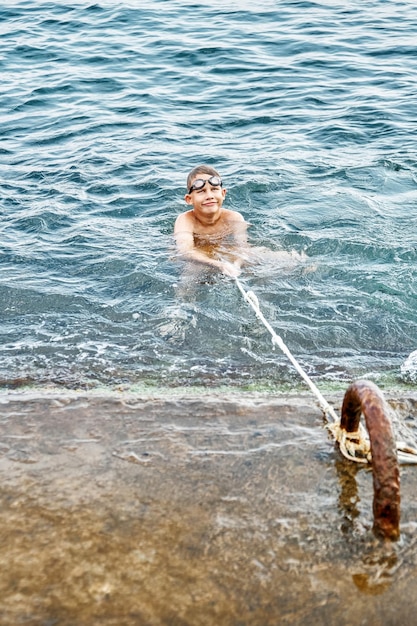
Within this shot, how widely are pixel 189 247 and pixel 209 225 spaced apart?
2.07 ft

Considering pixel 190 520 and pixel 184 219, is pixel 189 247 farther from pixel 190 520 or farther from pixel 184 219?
pixel 190 520

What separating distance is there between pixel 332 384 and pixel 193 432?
3.64 ft

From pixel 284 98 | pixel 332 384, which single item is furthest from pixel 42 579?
pixel 284 98

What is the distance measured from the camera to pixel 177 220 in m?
7.23

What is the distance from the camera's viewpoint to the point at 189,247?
677 centimetres

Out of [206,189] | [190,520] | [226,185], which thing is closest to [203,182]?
[206,189]

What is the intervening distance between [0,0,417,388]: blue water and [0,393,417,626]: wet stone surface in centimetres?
77

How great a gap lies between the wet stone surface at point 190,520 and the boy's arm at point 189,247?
2.59 meters

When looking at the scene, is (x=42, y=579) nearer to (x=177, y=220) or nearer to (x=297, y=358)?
(x=297, y=358)

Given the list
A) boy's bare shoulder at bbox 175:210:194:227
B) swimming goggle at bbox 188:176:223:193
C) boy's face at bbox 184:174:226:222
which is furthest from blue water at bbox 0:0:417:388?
swimming goggle at bbox 188:176:223:193

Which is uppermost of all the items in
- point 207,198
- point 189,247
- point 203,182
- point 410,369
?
point 203,182

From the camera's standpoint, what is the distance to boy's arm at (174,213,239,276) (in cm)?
624

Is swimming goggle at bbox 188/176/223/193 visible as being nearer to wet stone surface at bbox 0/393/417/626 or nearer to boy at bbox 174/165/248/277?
boy at bbox 174/165/248/277

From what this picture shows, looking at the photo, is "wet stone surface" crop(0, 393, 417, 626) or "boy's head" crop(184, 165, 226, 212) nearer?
"wet stone surface" crop(0, 393, 417, 626)
